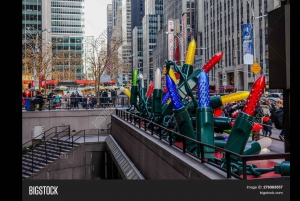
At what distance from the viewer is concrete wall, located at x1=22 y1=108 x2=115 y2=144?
17078 mm

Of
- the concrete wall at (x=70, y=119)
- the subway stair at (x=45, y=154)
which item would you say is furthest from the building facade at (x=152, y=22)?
the subway stair at (x=45, y=154)

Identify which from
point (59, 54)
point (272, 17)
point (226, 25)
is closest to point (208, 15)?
point (226, 25)

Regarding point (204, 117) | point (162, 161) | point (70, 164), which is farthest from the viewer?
point (70, 164)

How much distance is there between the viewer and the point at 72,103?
19375 mm

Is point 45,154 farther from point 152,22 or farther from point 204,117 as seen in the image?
point 152,22

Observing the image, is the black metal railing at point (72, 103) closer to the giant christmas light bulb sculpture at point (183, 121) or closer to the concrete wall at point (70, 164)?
the concrete wall at point (70, 164)

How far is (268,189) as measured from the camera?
3.92 meters

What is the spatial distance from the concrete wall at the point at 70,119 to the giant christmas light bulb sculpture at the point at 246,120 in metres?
12.9

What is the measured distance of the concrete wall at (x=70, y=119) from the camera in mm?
17078

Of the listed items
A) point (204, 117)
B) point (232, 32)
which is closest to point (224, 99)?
point (204, 117)

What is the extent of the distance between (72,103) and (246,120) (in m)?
14.9

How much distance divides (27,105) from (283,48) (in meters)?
14.3

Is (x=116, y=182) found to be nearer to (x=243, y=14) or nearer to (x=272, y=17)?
(x=272, y=17)

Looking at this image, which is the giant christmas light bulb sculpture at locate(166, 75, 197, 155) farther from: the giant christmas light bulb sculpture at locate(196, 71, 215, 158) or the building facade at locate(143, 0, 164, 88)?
the building facade at locate(143, 0, 164, 88)
